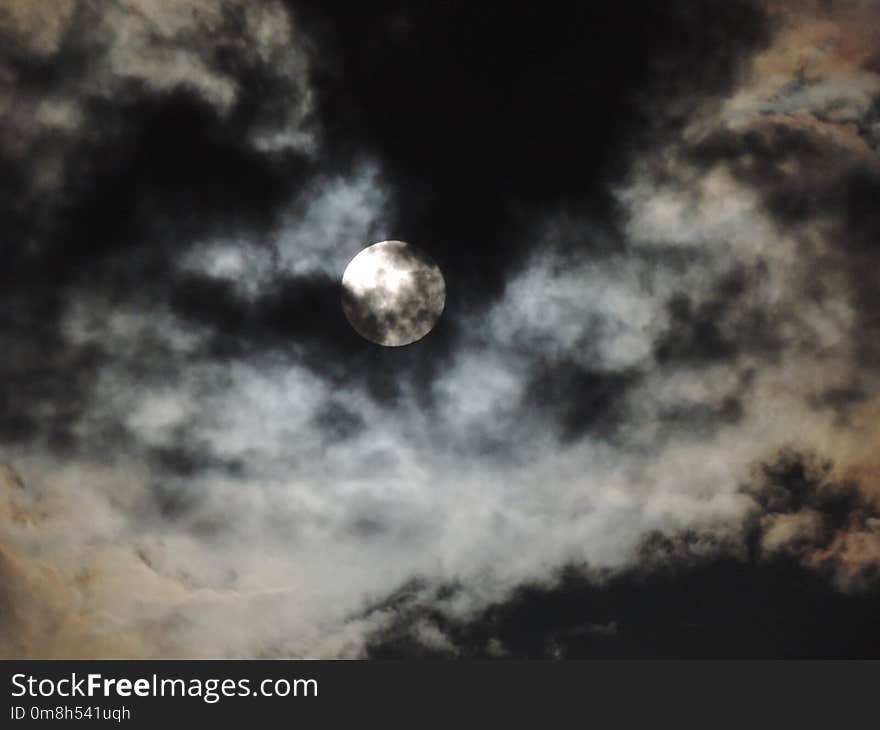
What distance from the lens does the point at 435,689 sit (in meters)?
51.2

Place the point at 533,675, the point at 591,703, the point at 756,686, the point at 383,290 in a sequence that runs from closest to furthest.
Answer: the point at 383,290, the point at 756,686, the point at 591,703, the point at 533,675

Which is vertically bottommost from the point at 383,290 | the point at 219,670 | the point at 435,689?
the point at 435,689

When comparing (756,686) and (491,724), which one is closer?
(756,686)

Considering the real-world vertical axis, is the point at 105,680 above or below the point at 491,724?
above

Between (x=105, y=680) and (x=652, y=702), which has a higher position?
(x=105, y=680)

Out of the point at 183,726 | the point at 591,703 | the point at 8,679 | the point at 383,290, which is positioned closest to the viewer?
the point at 383,290

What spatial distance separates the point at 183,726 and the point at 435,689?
20.6 meters

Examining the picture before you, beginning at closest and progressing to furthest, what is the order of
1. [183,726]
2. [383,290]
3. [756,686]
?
[383,290]
[183,726]
[756,686]

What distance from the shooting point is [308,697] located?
49.9 metres

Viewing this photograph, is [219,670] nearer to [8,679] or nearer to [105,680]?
[105,680]

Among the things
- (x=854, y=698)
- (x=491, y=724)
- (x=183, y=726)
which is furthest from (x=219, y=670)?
(x=854, y=698)

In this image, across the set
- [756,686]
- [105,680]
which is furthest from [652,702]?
[105,680]

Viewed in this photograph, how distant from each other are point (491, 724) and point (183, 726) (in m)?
25.9

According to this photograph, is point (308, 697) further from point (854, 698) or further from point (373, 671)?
point (854, 698)
